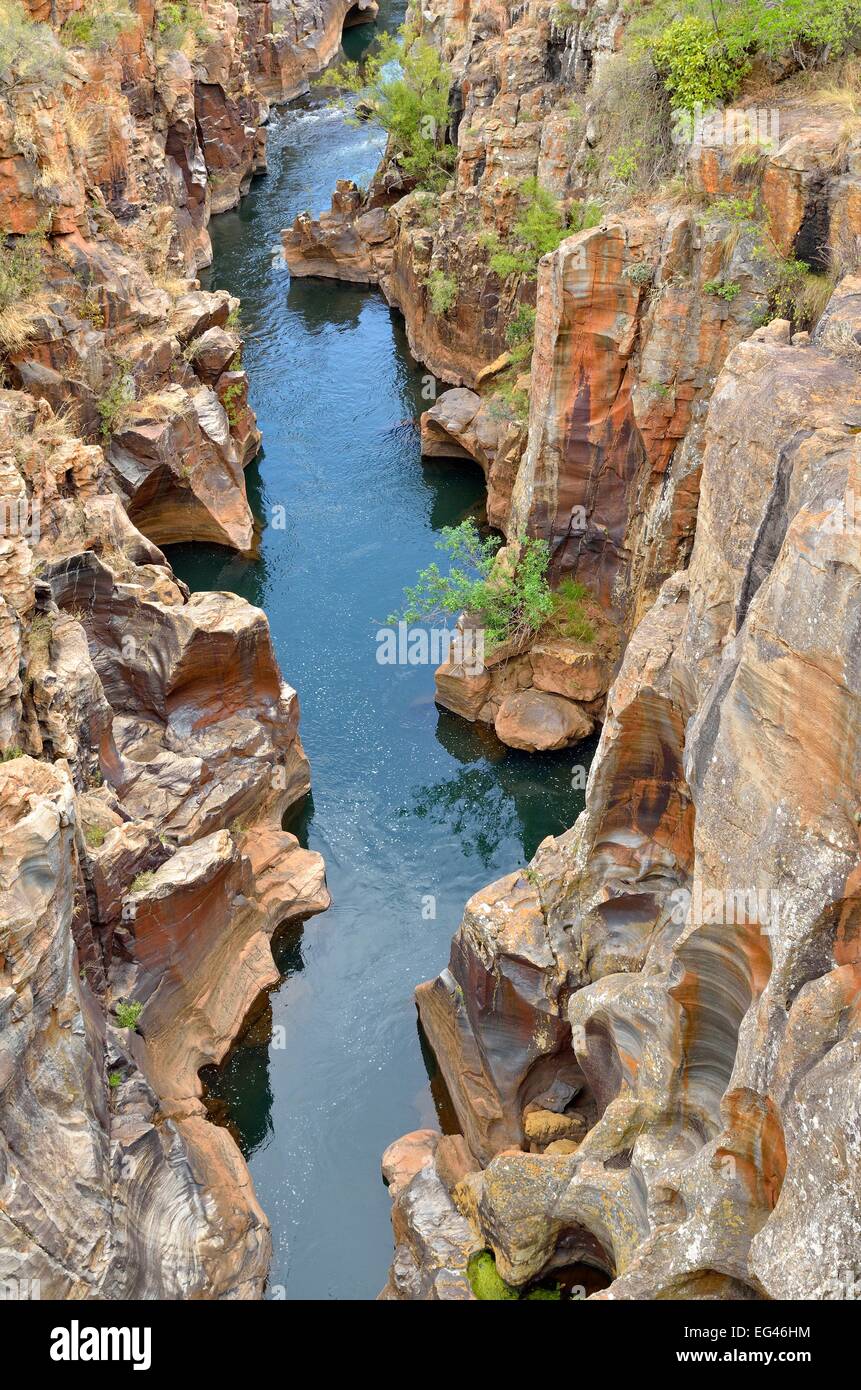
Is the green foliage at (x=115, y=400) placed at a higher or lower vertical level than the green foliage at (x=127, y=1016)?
higher

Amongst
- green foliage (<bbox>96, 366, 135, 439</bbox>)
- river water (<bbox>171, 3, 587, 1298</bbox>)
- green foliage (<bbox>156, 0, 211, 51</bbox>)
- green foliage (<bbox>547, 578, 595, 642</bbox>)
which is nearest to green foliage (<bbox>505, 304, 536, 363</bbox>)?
river water (<bbox>171, 3, 587, 1298</bbox>)

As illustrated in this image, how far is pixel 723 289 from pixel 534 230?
418 inches

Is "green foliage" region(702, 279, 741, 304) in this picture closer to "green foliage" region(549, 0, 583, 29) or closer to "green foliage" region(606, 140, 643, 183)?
"green foliage" region(606, 140, 643, 183)

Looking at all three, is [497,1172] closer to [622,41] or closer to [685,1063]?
[685,1063]

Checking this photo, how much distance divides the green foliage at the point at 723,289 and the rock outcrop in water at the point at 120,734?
10.2 m

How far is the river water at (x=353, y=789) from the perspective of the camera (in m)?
19.9

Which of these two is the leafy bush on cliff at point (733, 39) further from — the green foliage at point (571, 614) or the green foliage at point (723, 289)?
the green foliage at point (571, 614)

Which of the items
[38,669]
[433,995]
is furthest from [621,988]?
[38,669]

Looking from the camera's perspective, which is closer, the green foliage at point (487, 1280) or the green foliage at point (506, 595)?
the green foliage at point (487, 1280)

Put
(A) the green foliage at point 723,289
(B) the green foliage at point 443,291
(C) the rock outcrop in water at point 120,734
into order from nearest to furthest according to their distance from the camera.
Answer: (C) the rock outcrop in water at point 120,734, (A) the green foliage at point 723,289, (B) the green foliage at point 443,291

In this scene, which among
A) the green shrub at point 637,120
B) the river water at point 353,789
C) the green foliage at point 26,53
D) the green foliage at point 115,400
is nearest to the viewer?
the river water at point 353,789

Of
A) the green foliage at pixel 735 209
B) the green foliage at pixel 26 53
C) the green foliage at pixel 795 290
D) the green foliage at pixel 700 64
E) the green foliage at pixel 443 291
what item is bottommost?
the green foliage at pixel 795 290

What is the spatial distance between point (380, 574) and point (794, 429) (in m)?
18.9

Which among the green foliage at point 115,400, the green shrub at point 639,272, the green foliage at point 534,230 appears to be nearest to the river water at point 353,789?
the green foliage at point 115,400
